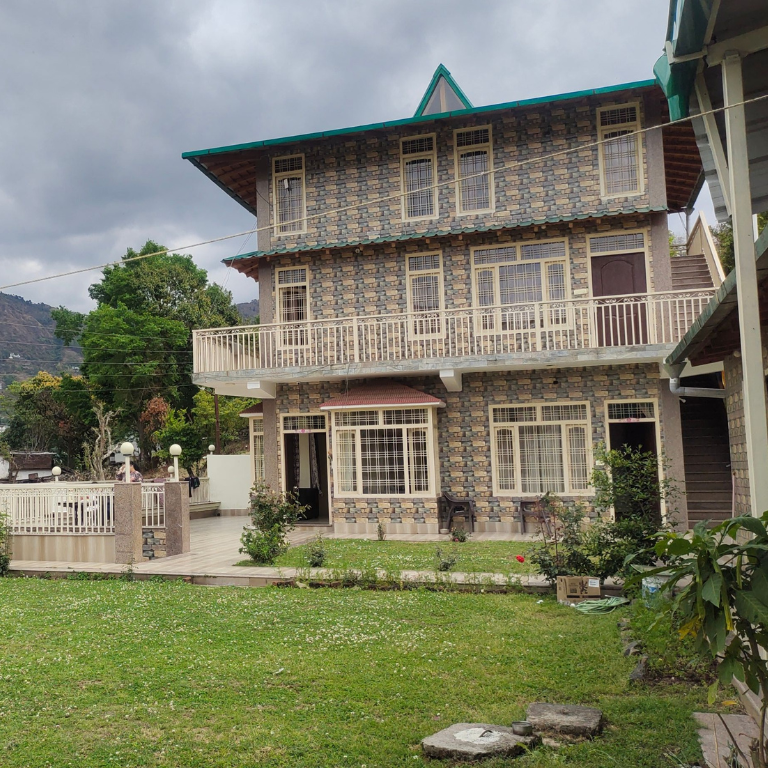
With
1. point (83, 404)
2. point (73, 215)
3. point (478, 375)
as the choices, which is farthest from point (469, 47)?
point (73, 215)

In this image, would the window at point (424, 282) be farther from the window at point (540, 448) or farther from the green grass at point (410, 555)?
the green grass at point (410, 555)

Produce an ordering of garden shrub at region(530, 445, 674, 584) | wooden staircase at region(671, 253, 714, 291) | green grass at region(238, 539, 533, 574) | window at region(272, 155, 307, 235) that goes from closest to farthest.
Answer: garden shrub at region(530, 445, 674, 584) < green grass at region(238, 539, 533, 574) < wooden staircase at region(671, 253, 714, 291) < window at region(272, 155, 307, 235)

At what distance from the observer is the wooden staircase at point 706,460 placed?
13.6 meters

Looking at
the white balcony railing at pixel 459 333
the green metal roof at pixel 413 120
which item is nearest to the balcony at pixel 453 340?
the white balcony railing at pixel 459 333

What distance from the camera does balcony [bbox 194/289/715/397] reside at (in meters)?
13.8

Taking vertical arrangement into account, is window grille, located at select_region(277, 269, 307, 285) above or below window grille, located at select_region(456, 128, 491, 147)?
below

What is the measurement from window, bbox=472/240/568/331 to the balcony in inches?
2.8

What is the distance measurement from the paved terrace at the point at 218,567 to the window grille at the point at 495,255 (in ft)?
19.6

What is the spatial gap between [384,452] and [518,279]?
483 cm

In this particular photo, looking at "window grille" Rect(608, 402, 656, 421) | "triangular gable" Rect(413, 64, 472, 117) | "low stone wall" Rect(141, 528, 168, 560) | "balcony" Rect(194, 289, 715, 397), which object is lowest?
"low stone wall" Rect(141, 528, 168, 560)

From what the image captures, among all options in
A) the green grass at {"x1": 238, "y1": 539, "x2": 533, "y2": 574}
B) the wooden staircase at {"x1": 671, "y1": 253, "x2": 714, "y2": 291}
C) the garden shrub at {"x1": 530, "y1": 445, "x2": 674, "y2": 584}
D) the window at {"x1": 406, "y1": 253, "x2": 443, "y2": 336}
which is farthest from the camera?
the window at {"x1": 406, "y1": 253, "x2": 443, "y2": 336}

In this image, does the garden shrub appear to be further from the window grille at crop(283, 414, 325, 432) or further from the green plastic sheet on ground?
the window grille at crop(283, 414, 325, 432)

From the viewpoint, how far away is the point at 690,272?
53.3ft

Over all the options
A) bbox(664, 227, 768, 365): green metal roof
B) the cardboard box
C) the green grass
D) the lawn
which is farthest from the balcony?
the lawn
